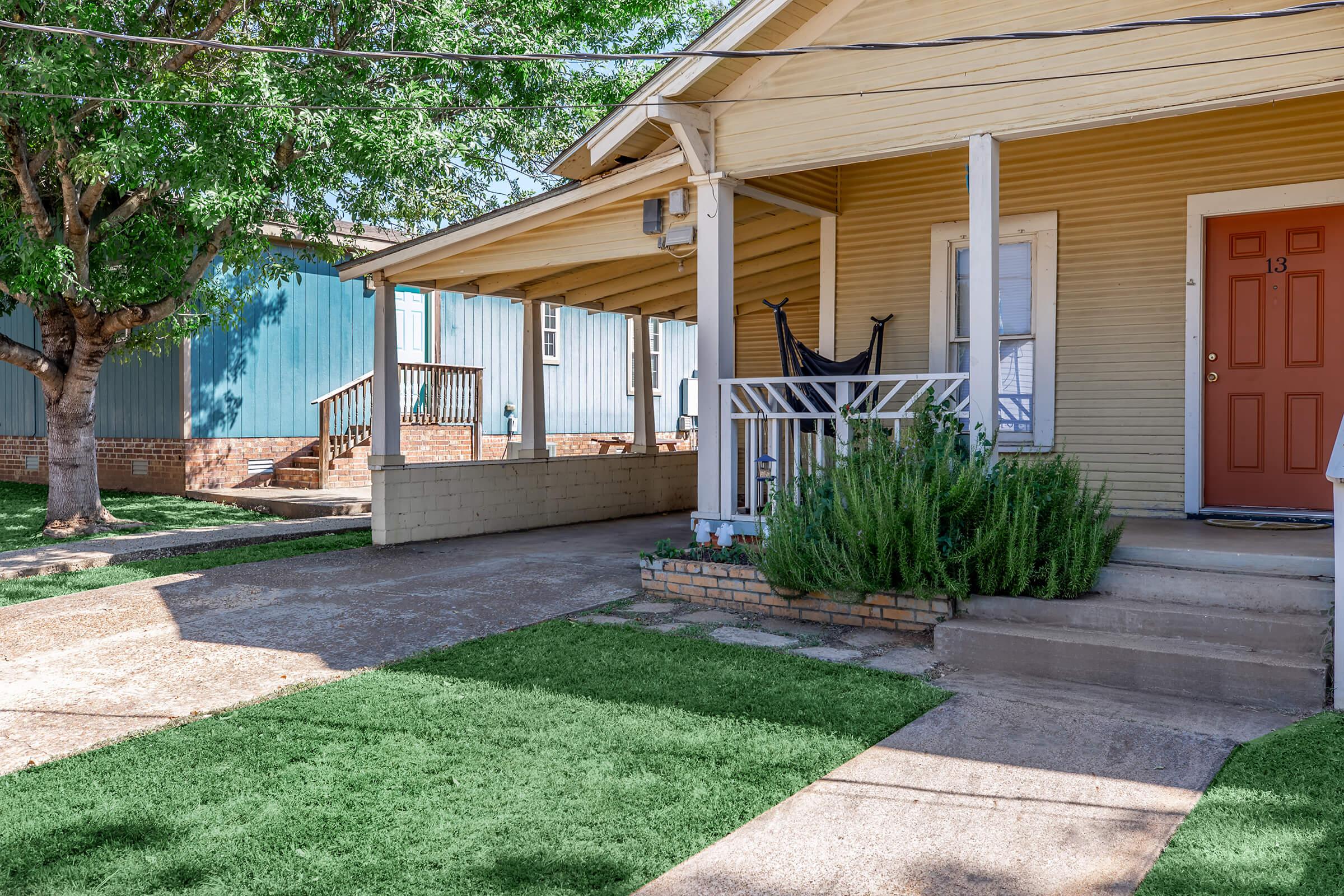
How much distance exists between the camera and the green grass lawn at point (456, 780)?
2850 mm

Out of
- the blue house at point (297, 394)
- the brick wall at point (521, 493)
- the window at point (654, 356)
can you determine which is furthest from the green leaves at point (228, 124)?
the window at point (654, 356)

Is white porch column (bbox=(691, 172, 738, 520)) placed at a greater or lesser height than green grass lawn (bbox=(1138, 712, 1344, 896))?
greater

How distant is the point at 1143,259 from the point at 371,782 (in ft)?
19.5

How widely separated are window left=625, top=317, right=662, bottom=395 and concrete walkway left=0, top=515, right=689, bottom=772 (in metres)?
10.8

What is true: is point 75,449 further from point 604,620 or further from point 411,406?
point 604,620

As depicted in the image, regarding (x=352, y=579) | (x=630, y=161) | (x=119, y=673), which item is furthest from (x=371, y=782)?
(x=630, y=161)

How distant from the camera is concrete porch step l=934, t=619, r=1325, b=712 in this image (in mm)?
4207

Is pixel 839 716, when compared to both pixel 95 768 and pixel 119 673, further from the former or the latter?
pixel 119 673

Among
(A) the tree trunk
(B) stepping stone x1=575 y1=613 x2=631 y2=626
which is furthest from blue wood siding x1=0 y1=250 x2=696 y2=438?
(B) stepping stone x1=575 y1=613 x2=631 y2=626

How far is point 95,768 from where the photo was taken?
3.66 metres

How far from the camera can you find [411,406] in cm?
1527

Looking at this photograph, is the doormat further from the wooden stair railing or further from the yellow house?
the wooden stair railing

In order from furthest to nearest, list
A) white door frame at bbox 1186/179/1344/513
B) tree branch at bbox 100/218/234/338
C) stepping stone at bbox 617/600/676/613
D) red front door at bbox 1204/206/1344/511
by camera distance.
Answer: tree branch at bbox 100/218/234/338 < white door frame at bbox 1186/179/1344/513 < red front door at bbox 1204/206/1344/511 < stepping stone at bbox 617/600/676/613

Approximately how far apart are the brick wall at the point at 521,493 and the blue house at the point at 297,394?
8.67 ft
